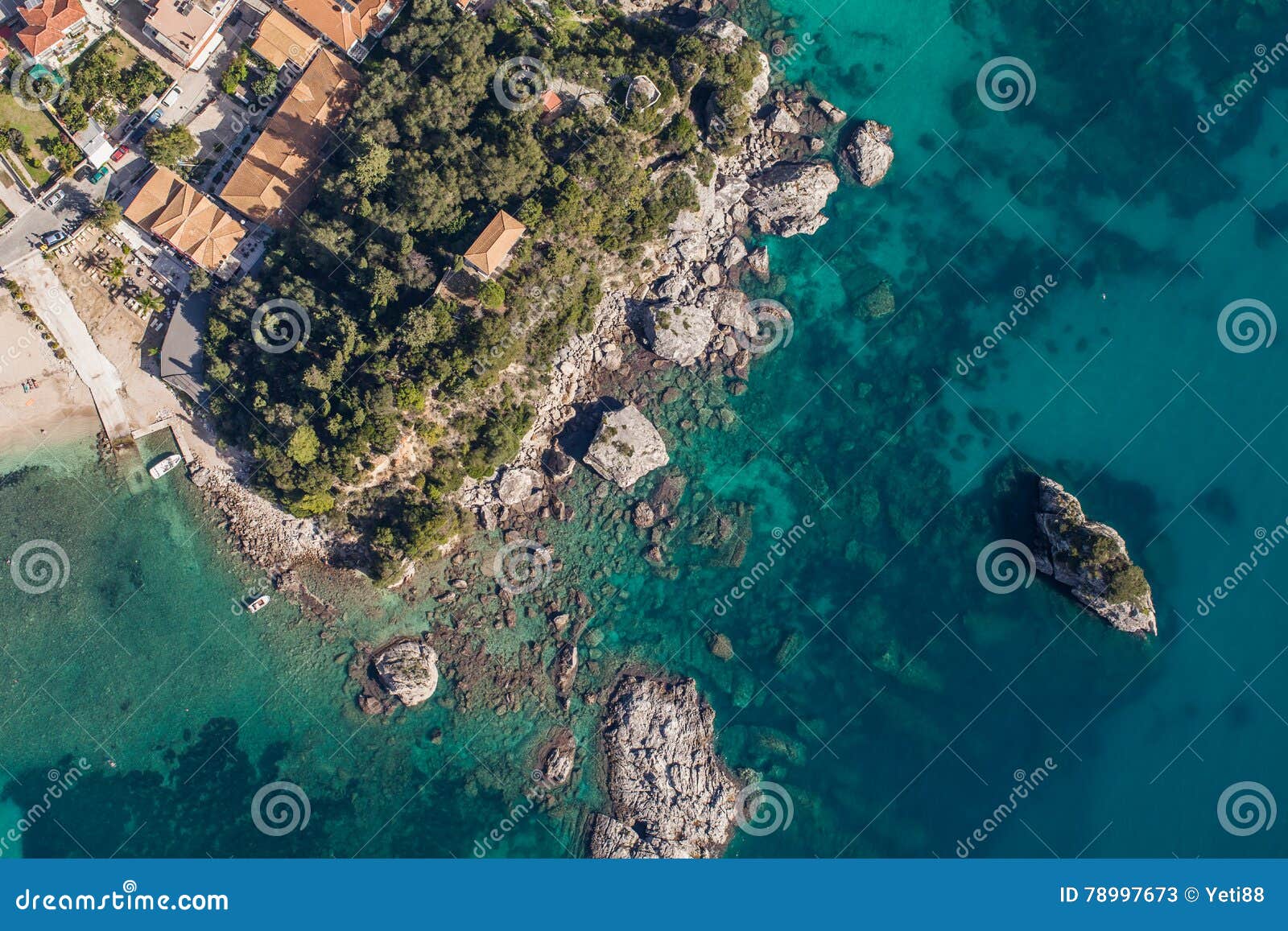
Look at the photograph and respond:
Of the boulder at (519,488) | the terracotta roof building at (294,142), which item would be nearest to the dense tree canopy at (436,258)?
the terracotta roof building at (294,142)

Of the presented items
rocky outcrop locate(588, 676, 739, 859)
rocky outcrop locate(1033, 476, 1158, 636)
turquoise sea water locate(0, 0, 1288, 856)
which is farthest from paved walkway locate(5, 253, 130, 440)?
rocky outcrop locate(1033, 476, 1158, 636)

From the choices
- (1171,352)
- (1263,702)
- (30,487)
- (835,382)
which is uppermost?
(1171,352)

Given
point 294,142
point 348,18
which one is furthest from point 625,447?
point 348,18

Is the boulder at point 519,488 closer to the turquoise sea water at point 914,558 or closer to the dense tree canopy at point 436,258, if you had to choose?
the dense tree canopy at point 436,258

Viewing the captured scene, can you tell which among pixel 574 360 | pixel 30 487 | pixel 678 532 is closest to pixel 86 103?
pixel 30 487

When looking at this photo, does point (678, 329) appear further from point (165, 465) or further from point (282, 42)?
point (165, 465)

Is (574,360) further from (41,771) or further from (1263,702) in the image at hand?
(1263,702)
